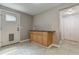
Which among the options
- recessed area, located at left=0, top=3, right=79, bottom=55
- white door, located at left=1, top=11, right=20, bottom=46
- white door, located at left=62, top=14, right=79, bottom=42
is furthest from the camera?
white door, located at left=1, top=11, right=20, bottom=46

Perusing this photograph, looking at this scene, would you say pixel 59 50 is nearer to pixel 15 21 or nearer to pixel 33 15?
pixel 33 15

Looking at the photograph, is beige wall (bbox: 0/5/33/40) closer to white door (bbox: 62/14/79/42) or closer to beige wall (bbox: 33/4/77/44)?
beige wall (bbox: 33/4/77/44)

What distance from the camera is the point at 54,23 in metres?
2.08

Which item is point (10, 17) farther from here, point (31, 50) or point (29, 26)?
point (31, 50)

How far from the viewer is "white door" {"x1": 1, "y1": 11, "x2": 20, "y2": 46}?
1.98 metres

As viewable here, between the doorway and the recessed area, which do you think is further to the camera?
the recessed area

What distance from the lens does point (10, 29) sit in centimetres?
204

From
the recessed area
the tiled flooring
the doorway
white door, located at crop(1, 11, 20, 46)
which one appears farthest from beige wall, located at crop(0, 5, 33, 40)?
the doorway

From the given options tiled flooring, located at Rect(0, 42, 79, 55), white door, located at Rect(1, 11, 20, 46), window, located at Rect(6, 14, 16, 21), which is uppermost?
window, located at Rect(6, 14, 16, 21)

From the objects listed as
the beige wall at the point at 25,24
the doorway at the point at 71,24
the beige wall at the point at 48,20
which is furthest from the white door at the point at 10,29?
the doorway at the point at 71,24

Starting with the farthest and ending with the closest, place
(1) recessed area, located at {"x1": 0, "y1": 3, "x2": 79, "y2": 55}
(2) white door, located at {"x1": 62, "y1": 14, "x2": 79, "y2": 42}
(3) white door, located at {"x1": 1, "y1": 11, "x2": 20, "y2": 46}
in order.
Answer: (3) white door, located at {"x1": 1, "y1": 11, "x2": 20, "y2": 46}, (1) recessed area, located at {"x1": 0, "y1": 3, "x2": 79, "y2": 55}, (2) white door, located at {"x1": 62, "y1": 14, "x2": 79, "y2": 42}

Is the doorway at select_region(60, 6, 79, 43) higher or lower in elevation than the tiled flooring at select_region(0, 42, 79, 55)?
higher

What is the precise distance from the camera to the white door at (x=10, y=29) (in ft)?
6.48

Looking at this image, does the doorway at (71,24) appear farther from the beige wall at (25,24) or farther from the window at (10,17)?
the window at (10,17)
